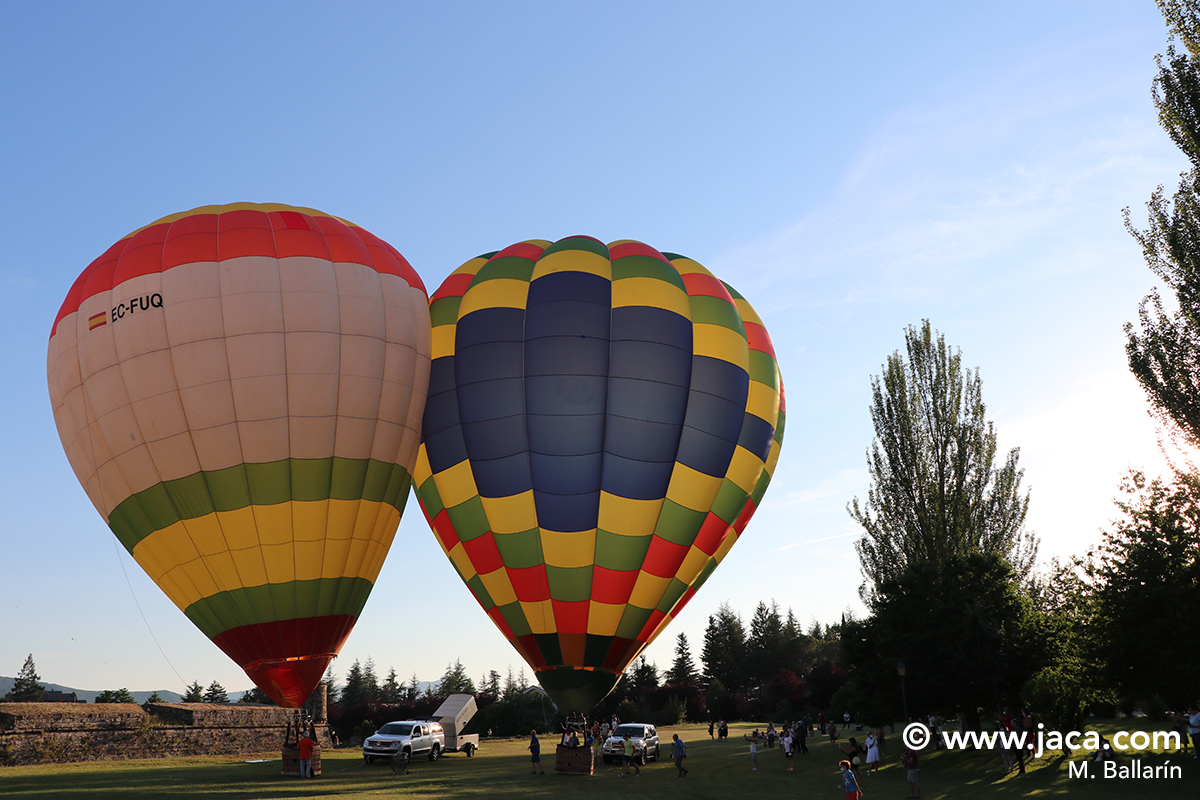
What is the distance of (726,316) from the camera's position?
20.6 metres

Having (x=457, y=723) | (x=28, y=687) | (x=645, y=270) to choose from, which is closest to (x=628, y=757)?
(x=457, y=723)

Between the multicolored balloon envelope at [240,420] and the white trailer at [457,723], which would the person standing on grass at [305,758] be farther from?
the white trailer at [457,723]

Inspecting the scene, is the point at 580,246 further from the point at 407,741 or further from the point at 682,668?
the point at 682,668

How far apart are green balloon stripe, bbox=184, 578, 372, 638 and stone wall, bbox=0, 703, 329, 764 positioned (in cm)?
1045

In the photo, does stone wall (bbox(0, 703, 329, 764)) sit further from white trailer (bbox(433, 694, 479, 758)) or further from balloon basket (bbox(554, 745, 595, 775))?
balloon basket (bbox(554, 745, 595, 775))

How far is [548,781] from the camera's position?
20.0 metres

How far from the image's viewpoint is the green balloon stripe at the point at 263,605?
16.5 m

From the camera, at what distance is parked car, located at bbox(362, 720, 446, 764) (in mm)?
24406

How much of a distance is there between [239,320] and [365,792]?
1006 centimetres

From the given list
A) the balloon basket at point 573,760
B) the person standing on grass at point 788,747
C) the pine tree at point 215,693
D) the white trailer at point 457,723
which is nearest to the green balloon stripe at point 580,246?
the balloon basket at point 573,760

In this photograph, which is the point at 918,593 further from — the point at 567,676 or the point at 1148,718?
the point at 1148,718

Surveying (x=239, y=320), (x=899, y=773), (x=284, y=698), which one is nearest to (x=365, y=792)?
(x=284, y=698)

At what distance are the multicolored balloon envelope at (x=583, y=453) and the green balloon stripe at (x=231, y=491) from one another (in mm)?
2851

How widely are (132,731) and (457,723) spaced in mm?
10258
